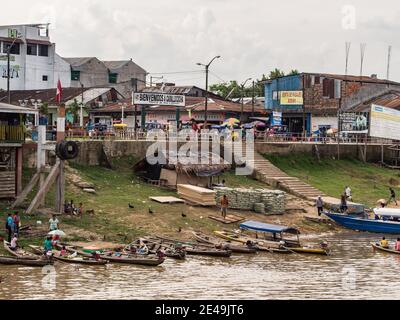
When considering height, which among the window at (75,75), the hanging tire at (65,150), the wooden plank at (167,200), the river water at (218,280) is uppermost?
the window at (75,75)

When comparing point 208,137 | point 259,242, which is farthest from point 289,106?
point 259,242

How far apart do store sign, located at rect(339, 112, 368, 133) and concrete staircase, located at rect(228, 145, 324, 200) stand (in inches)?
507

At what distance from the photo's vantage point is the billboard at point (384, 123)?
201 feet

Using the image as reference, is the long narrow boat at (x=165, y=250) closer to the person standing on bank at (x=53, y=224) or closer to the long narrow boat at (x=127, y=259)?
the long narrow boat at (x=127, y=259)

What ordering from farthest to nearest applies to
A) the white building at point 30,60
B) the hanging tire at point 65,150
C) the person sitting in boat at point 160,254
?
the white building at point 30,60 < the hanging tire at point 65,150 < the person sitting in boat at point 160,254

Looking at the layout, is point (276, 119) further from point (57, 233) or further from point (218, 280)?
point (218, 280)

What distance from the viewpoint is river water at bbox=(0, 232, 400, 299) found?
79.3ft

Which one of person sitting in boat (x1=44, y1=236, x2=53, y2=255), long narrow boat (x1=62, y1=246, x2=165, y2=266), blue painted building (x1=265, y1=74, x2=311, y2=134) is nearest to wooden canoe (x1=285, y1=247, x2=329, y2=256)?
long narrow boat (x1=62, y1=246, x2=165, y2=266)

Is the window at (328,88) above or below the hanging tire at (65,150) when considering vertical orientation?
above

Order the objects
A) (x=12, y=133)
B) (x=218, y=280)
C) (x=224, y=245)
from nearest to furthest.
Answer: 1. (x=218, y=280)
2. (x=224, y=245)
3. (x=12, y=133)

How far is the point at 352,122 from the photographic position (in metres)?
62.2

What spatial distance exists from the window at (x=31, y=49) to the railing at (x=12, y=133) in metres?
45.6

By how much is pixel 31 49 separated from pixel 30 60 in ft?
3.93

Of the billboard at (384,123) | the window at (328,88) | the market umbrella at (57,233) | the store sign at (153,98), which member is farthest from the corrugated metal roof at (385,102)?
the market umbrella at (57,233)
